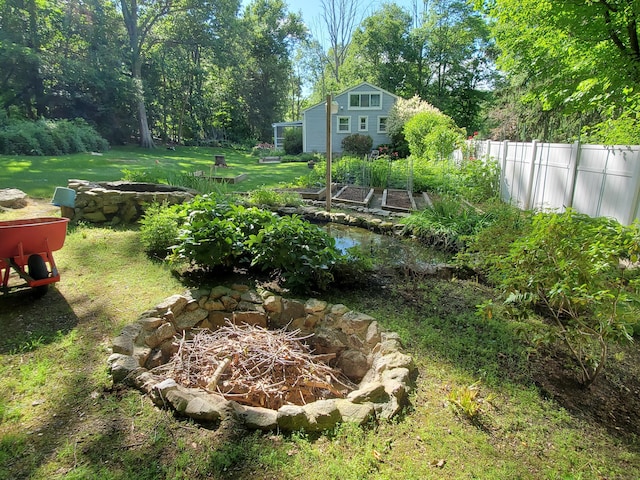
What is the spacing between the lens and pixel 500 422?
6.66ft

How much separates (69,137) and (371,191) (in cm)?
1366

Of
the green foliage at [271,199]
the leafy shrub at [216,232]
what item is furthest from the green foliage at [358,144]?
the leafy shrub at [216,232]

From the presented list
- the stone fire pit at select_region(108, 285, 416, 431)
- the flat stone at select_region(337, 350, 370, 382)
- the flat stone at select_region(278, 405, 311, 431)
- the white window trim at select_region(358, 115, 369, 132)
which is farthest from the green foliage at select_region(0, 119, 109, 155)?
the flat stone at select_region(278, 405, 311, 431)

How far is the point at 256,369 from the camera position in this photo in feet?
8.43

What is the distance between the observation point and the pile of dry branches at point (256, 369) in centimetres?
242

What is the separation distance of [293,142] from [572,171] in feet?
65.8

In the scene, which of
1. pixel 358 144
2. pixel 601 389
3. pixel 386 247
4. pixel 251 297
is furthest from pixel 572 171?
pixel 358 144

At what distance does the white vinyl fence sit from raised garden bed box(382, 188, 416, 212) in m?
2.16

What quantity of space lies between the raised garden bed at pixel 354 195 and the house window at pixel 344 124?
14.8m

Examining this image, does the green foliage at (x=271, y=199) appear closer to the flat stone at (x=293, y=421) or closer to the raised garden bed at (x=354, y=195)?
the raised garden bed at (x=354, y=195)

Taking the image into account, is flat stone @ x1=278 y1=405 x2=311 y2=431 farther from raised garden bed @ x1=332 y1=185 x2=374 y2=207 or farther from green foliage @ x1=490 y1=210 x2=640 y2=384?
raised garden bed @ x1=332 y1=185 x2=374 y2=207

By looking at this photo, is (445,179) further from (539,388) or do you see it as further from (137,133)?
(137,133)

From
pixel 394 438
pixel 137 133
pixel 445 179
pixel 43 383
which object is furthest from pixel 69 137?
pixel 394 438

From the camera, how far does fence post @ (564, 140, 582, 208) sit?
19.6 feet
